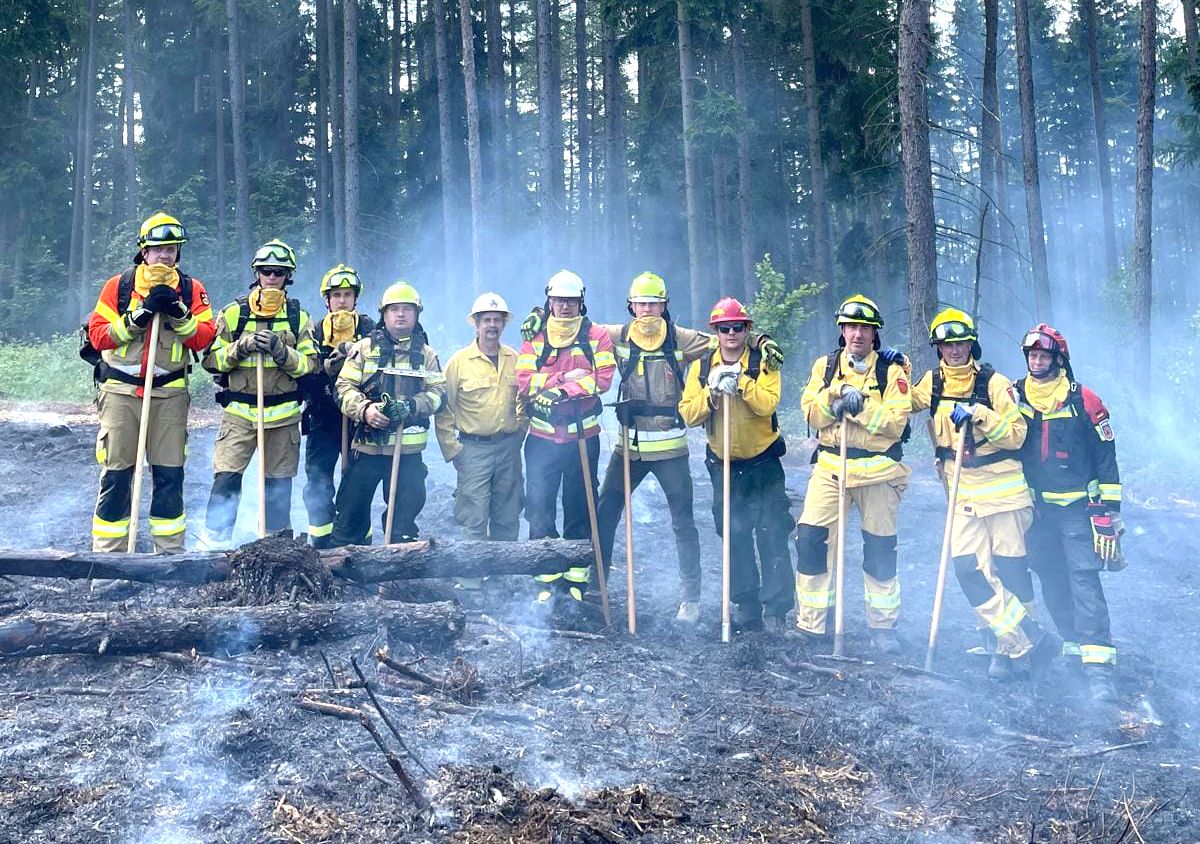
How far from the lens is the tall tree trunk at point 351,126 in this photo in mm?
22516

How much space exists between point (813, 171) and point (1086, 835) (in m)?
21.4

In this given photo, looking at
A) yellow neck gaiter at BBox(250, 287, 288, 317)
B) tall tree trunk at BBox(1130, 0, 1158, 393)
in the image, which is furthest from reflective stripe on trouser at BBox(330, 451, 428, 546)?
tall tree trunk at BBox(1130, 0, 1158, 393)

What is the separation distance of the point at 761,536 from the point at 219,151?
28.6 meters

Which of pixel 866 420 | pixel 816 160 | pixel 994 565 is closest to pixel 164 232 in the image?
pixel 866 420

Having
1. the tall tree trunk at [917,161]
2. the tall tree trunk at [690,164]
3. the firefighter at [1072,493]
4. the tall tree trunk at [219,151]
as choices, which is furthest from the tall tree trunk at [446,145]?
the firefighter at [1072,493]

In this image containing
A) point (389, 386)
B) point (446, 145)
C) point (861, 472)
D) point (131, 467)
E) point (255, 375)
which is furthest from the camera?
point (446, 145)

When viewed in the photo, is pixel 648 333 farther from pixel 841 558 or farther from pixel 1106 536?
pixel 1106 536

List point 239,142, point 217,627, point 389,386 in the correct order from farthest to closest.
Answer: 1. point 239,142
2. point 389,386
3. point 217,627

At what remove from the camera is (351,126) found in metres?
22.7

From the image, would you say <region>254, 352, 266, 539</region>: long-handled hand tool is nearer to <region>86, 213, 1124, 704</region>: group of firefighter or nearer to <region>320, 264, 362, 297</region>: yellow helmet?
<region>86, 213, 1124, 704</region>: group of firefighter

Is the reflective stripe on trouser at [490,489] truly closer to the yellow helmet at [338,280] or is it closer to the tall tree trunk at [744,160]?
the yellow helmet at [338,280]

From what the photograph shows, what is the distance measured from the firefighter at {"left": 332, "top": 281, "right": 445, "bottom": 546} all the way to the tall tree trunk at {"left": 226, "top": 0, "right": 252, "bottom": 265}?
20.1 meters

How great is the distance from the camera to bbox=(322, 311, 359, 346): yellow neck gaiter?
8367mm

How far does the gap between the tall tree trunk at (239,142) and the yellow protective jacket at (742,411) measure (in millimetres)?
Answer: 21529
